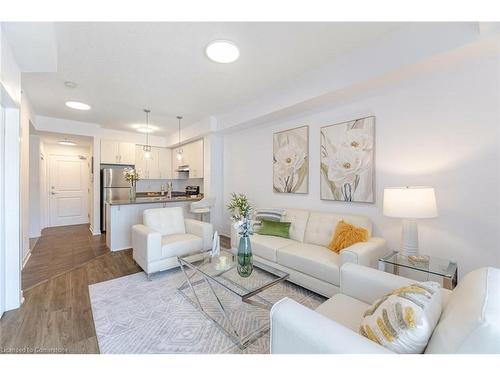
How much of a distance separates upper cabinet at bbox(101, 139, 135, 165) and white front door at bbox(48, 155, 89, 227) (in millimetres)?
1820

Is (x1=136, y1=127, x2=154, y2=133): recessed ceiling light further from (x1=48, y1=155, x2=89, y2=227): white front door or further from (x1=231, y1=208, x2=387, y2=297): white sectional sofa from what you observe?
(x1=231, y1=208, x2=387, y2=297): white sectional sofa

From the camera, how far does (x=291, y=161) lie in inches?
135

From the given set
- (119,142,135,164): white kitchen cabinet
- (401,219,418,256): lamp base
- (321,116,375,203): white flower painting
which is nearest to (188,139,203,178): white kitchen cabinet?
(119,142,135,164): white kitchen cabinet

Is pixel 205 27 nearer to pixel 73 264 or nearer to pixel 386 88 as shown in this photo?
pixel 386 88

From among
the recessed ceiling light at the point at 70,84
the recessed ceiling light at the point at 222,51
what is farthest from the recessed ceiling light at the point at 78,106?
the recessed ceiling light at the point at 222,51

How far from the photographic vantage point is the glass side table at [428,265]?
1.71m

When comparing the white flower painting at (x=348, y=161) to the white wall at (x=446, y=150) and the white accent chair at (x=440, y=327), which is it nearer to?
the white wall at (x=446, y=150)

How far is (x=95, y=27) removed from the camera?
1.85m

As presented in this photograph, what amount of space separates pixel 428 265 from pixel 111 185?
235 inches

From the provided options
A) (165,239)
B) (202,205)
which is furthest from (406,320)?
(202,205)

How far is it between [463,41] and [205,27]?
82.0 inches

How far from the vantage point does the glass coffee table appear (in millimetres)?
1688

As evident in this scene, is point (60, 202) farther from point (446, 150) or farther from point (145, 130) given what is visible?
point (446, 150)
